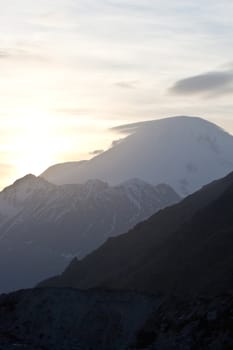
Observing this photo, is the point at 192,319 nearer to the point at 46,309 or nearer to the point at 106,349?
the point at 106,349

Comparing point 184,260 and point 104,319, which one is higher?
point 104,319

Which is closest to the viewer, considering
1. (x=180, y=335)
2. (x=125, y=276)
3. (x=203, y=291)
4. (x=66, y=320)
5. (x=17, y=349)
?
(x=17, y=349)

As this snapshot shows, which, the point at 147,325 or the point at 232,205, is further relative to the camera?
the point at 232,205

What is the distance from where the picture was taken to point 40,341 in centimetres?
6956

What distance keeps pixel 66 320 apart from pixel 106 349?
5628 mm

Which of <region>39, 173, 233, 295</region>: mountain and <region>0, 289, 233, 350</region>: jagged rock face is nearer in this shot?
<region>0, 289, 233, 350</region>: jagged rock face

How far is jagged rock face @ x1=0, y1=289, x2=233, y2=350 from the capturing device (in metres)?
62.0

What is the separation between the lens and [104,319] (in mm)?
73250

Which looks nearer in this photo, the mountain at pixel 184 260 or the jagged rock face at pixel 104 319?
the jagged rock face at pixel 104 319

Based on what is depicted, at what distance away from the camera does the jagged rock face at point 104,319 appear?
62.0 metres

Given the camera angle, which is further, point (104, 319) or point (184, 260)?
point (184, 260)

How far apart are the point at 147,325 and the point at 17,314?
38.9 feet

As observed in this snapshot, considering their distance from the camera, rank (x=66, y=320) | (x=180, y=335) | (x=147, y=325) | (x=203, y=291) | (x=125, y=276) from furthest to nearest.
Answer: (x=125, y=276), (x=203, y=291), (x=66, y=320), (x=147, y=325), (x=180, y=335)

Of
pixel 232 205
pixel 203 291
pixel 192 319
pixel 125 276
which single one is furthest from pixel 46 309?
pixel 232 205
